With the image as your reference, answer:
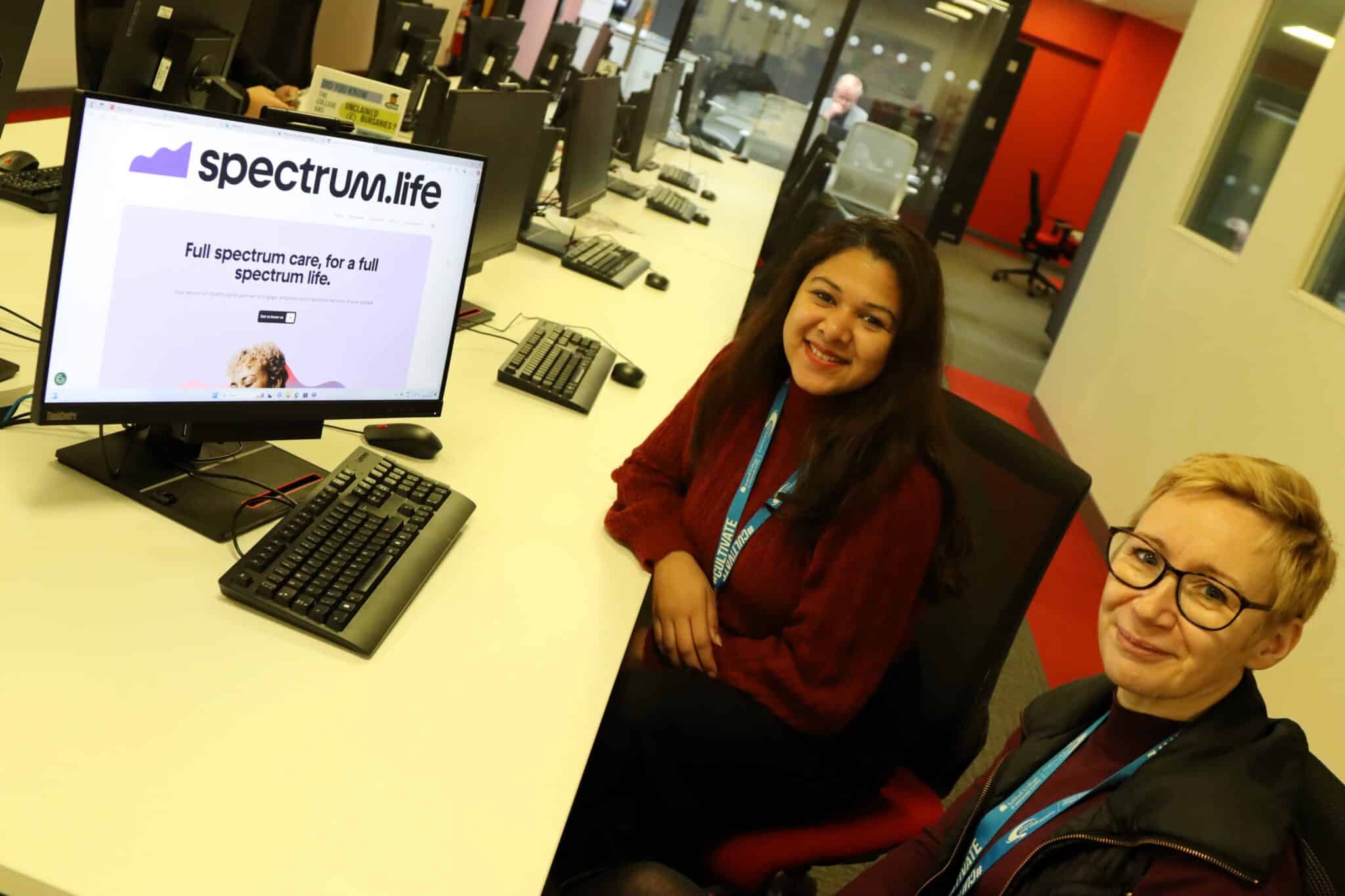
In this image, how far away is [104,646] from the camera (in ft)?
3.53

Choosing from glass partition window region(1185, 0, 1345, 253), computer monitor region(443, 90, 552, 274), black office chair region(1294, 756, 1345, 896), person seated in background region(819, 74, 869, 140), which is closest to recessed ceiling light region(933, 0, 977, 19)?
person seated in background region(819, 74, 869, 140)

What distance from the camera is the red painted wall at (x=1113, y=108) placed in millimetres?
11531

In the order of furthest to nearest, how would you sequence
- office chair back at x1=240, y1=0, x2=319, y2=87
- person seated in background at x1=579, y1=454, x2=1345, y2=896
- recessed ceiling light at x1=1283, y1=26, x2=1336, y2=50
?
office chair back at x1=240, y1=0, x2=319, y2=87
recessed ceiling light at x1=1283, y1=26, x2=1336, y2=50
person seated in background at x1=579, y1=454, x2=1345, y2=896

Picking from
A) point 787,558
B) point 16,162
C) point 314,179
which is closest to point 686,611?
point 787,558

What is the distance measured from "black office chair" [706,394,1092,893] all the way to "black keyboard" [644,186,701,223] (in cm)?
280

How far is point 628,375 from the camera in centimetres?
237

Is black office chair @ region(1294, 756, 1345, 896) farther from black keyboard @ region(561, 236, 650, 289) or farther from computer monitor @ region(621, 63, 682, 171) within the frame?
computer monitor @ region(621, 63, 682, 171)

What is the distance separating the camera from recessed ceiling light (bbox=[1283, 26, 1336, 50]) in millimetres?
3929

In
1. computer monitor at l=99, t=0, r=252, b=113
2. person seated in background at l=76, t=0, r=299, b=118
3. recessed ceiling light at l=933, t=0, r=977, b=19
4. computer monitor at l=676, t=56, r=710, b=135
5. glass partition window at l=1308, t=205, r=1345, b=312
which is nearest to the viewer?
computer monitor at l=99, t=0, r=252, b=113

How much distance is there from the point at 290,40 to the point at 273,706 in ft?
14.1

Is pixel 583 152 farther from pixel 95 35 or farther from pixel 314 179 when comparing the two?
pixel 314 179

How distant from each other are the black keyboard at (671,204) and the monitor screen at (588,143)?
2.84 ft

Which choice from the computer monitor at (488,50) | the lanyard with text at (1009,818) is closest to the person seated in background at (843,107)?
the computer monitor at (488,50)

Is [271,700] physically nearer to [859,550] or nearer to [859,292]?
[859,550]
